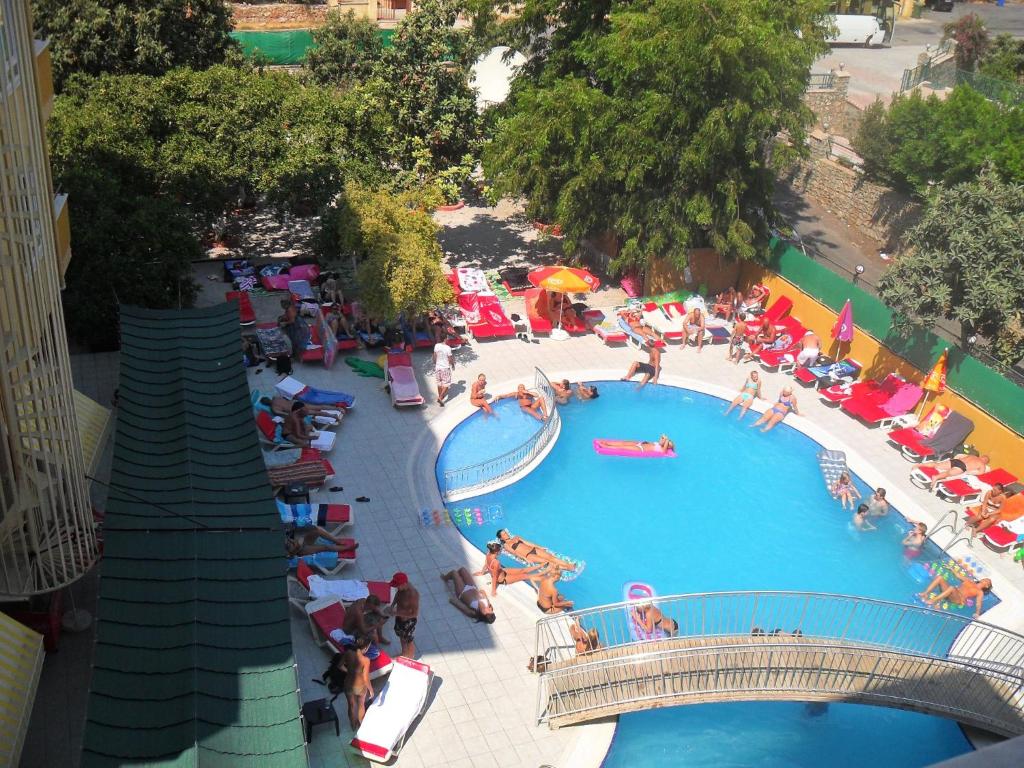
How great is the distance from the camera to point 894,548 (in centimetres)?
1888

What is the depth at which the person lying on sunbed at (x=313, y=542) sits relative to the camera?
1617cm

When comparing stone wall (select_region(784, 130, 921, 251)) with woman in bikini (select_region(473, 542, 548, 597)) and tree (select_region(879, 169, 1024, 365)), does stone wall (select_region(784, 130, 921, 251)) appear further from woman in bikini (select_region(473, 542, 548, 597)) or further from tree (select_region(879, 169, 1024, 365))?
woman in bikini (select_region(473, 542, 548, 597))

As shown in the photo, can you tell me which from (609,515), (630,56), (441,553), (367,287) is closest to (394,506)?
(441,553)

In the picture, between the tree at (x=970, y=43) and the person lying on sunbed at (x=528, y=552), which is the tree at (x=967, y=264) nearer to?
the person lying on sunbed at (x=528, y=552)

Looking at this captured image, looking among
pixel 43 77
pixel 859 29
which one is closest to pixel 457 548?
pixel 43 77

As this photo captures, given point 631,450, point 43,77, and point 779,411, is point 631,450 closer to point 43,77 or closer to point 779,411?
point 779,411

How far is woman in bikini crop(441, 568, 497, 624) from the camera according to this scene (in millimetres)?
15633

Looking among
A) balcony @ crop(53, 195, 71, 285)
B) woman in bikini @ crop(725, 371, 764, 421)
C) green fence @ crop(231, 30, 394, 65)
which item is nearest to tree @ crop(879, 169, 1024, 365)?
woman in bikini @ crop(725, 371, 764, 421)

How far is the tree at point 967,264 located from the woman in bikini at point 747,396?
3.46 m

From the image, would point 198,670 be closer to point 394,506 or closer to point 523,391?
point 394,506

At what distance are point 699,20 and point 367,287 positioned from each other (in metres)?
9.85

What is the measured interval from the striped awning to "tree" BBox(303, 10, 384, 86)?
91.2 ft

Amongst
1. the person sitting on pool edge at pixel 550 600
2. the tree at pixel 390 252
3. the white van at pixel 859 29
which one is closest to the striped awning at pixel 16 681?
the person sitting on pool edge at pixel 550 600

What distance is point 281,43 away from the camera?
47.7m
